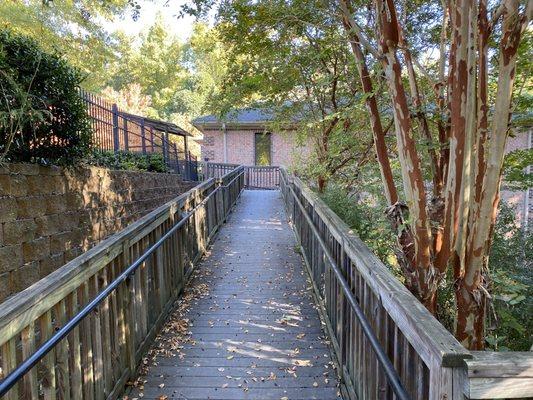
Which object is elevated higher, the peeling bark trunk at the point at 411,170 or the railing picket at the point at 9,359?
the peeling bark trunk at the point at 411,170

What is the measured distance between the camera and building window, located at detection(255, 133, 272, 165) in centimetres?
2195

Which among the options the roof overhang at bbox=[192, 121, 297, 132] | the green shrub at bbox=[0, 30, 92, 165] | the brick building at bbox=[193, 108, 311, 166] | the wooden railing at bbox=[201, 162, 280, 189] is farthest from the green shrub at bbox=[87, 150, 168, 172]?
the brick building at bbox=[193, 108, 311, 166]

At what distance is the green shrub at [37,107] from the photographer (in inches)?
163

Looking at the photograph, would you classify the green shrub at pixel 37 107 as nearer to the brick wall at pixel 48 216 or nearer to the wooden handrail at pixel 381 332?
the brick wall at pixel 48 216

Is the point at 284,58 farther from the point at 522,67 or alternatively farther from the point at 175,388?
the point at 175,388

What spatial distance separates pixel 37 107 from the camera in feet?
14.9

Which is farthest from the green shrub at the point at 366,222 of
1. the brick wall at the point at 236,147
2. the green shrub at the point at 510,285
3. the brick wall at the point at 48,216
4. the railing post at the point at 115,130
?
the brick wall at the point at 236,147

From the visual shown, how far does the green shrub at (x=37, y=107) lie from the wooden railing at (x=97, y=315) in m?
1.45

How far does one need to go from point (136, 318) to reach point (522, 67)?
15.4ft

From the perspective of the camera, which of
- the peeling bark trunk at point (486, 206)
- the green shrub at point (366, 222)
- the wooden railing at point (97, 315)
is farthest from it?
the green shrub at point (366, 222)

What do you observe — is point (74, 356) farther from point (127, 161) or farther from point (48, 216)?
point (127, 161)

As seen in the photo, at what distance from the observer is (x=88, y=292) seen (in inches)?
105

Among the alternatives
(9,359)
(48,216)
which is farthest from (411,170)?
(48,216)

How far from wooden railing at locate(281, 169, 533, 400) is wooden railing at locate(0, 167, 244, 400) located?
1.60 metres
